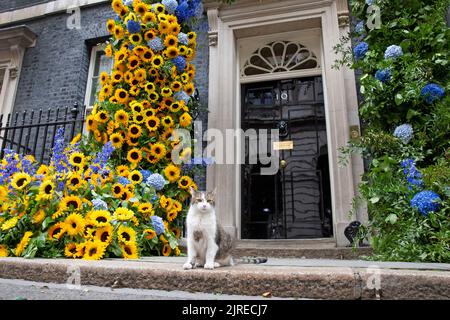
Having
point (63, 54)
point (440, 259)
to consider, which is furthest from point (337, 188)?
point (63, 54)

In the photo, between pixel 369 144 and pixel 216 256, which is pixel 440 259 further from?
pixel 216 256

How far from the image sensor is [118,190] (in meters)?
3.30

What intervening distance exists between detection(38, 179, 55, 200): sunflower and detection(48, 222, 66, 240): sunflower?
0.77 ft

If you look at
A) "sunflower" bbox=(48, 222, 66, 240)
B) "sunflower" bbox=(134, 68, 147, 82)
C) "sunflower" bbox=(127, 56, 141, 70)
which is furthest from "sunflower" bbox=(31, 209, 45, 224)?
"sunflower" bbox=(127, 56, 141, 70)

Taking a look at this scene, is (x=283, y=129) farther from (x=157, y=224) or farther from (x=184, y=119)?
(x=157, y=224)

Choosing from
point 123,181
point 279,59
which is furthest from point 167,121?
point 279,59

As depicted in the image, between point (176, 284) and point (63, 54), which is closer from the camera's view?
point (176, 284)

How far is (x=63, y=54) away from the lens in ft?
24.8

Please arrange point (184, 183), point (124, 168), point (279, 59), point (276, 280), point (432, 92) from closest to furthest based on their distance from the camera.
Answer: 1. point (276, 280)
2. point (432, 92)
3. point (124, 168)
4. point (184, 183)
5. point (279, 59)

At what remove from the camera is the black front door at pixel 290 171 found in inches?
215

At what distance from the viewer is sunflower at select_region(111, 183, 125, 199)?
3279mm

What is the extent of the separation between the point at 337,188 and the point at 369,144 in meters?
1.82

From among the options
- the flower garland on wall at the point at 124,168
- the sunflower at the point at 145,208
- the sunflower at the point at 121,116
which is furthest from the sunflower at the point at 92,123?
the sunflower at the point at 145,208

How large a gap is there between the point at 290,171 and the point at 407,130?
8.77 ft
